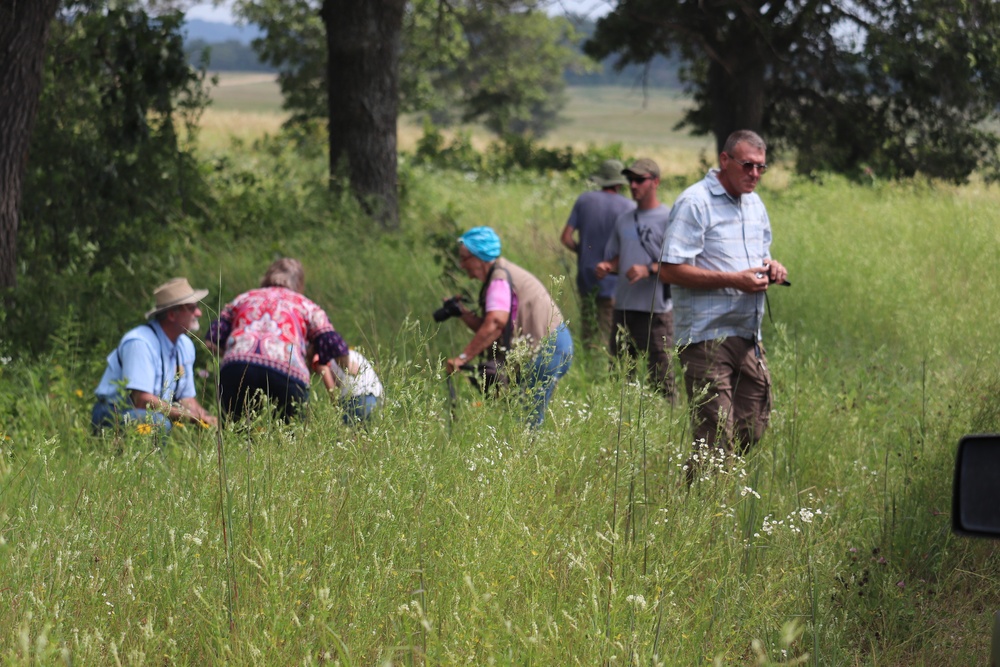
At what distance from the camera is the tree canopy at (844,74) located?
17.4 metres

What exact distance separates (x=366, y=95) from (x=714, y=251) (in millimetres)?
8131

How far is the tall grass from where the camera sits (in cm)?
300

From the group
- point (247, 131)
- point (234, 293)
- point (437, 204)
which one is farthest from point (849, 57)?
point (247, 131)

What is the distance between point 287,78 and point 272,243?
20269 millimetres

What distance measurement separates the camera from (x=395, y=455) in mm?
3629

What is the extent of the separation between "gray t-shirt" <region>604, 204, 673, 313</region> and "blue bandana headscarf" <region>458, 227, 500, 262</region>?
124 centimetres

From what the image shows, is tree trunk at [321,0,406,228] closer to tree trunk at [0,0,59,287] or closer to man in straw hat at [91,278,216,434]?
tree trunk at [0,0,59,287]

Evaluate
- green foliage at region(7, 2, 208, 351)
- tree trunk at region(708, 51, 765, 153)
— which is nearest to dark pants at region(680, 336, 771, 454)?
green foliage at region(7, 2, 208, 351)

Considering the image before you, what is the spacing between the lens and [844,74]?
20438 mm

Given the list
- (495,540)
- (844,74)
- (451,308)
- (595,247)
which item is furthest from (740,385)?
(844,74)

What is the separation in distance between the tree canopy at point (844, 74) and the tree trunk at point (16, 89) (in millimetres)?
10933

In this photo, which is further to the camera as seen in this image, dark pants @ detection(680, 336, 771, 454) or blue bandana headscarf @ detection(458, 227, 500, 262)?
blue bandana headscarf @ detection(458, 227, 500, 262)

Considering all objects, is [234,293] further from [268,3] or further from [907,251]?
[268,3]

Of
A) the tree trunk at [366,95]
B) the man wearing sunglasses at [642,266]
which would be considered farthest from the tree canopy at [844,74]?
the man wearing sunglasses at [642,266]
